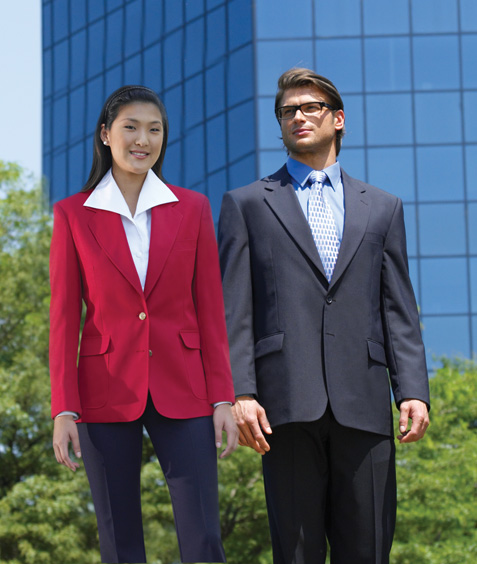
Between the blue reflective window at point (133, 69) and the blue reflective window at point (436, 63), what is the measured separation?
9506 mm

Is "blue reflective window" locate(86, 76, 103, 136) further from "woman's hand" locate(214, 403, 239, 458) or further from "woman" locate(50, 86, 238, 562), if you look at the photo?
"woman's hand" locate(214, 403, 239, 458)

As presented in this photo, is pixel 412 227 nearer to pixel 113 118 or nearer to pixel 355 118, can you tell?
pixel 355 118

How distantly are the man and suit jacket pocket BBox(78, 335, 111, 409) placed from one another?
0.72 m

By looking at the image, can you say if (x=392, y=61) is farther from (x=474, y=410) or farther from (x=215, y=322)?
(x=215, y=322)

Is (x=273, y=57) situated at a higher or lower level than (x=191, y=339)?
higher

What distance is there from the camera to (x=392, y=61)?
108 feet

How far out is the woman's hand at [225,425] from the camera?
4219 millimetres

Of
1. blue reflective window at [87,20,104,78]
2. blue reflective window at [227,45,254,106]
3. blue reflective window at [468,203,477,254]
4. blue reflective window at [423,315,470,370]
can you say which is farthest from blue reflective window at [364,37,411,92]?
blue reflective window at [87,20,104,78]

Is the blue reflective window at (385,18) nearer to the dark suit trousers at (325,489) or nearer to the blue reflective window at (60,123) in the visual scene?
the blue reflective window at (60,123)

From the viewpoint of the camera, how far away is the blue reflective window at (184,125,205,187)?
33.8m

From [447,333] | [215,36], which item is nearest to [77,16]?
[215,36]

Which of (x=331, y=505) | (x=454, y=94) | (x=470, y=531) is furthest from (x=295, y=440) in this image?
(x=454, y=94)

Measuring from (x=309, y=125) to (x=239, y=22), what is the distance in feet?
96.6

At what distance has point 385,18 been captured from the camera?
33.2 metres
